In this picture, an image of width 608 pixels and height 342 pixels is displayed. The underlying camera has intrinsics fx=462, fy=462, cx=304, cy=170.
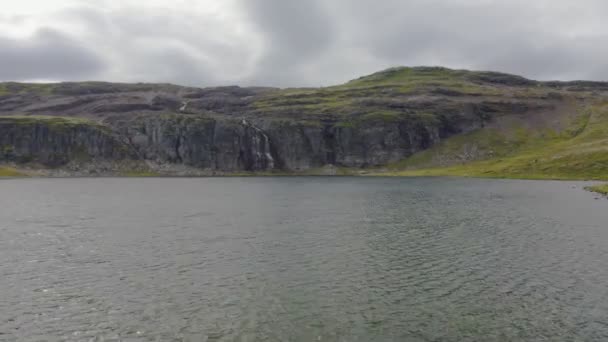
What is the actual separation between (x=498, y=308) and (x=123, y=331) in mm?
26235

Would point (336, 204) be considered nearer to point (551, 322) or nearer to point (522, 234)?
point (522, 234)

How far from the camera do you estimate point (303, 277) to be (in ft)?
139

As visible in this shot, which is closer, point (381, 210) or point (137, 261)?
point (137, 261)

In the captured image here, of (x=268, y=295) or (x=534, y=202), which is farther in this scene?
(x=534, y=202)

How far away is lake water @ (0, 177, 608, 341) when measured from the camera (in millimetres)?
30234

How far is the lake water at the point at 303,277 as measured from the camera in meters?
30.2

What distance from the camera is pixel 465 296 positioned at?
37.0 m

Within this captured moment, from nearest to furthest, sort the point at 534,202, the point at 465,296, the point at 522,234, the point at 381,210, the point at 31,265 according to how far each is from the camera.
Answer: the point at 465,296 < the point at 31,265 < the point at 522,234 < the point at 381,210 < the point at 534,202

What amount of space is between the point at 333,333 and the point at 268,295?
891 cm

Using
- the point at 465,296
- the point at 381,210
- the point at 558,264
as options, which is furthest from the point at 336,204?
the point at 465,296

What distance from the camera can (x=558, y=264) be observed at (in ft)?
155

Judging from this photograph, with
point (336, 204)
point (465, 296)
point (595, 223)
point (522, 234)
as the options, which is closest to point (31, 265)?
point (465, 296)

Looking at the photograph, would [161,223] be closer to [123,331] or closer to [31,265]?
[31,265]

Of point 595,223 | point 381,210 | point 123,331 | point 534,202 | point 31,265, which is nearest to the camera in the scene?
point 123,331
